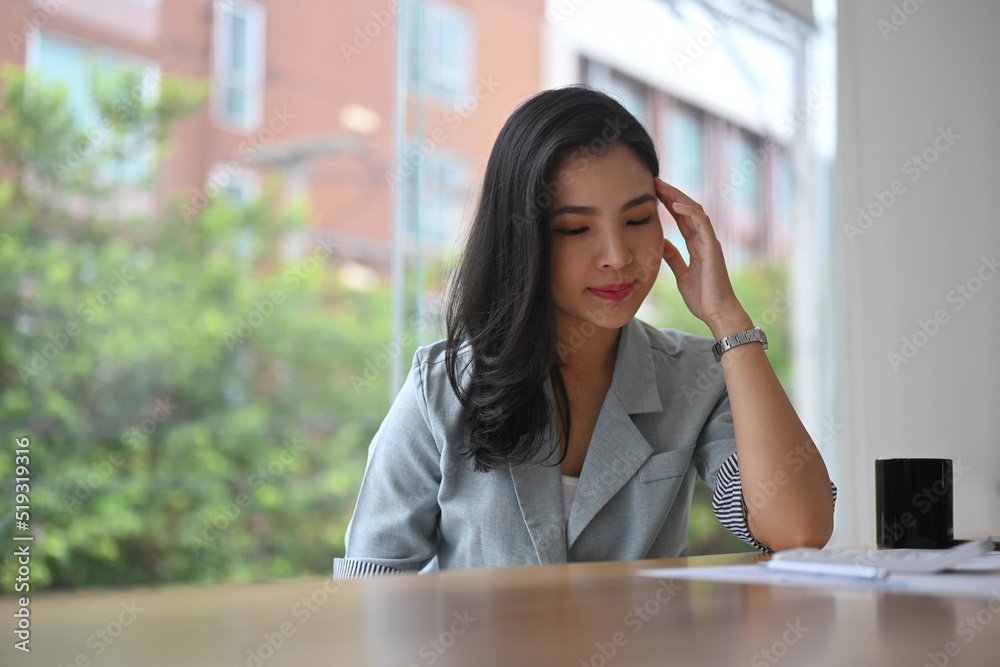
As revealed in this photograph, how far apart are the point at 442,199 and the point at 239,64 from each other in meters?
1.28

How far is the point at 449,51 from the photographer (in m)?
5.27

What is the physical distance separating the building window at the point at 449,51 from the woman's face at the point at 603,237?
3.78 m

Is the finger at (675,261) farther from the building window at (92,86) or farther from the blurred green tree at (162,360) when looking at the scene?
the building window at (92,86)

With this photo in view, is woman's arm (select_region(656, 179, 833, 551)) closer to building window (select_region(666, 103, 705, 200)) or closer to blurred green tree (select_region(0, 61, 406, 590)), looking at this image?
blurred green tree (select_region(0, 61, 406, 590))

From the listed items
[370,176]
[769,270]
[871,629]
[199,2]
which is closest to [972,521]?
[769,270]

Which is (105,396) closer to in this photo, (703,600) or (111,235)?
(111,235)

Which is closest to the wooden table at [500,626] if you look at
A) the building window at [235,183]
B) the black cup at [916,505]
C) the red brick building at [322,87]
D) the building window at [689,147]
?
the black cup at [916,505]

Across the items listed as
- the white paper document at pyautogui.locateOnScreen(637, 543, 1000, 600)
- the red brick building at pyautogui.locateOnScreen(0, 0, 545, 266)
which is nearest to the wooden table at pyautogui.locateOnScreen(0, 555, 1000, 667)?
the white paper document at pyautogui.locateOnScreen(637, 543, 1000, 600)

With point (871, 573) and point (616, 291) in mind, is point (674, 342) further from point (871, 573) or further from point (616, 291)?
point (871, 573)

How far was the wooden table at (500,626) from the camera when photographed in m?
0.47

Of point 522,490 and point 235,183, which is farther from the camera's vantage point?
point 235,183

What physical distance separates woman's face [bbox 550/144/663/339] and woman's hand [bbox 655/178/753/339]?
0.35ft

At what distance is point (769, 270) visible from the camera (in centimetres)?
597

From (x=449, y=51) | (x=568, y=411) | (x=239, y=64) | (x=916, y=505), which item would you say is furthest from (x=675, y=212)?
(x=449, y=51)
